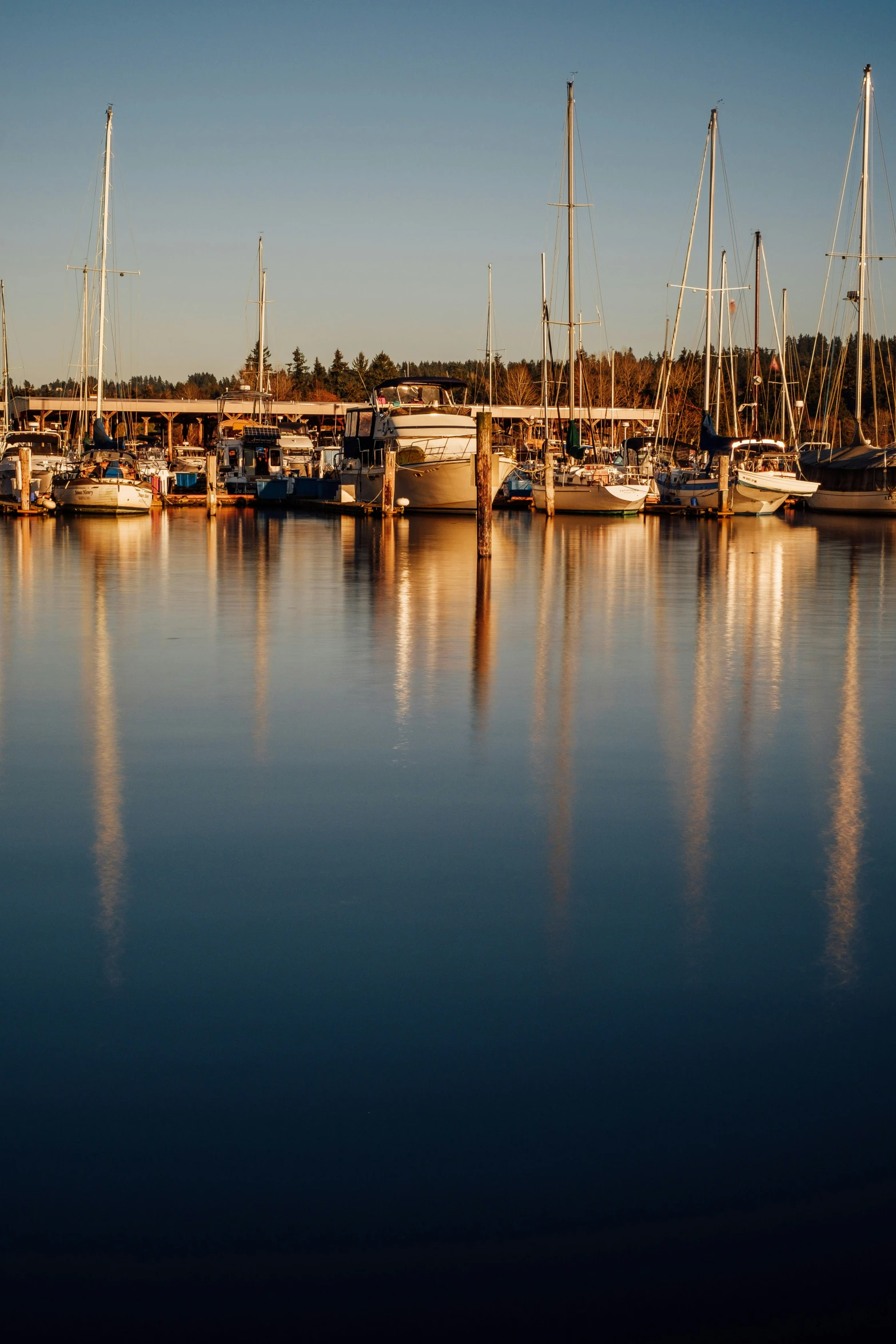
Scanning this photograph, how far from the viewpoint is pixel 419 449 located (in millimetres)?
52656

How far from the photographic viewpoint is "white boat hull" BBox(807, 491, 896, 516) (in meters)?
55.8

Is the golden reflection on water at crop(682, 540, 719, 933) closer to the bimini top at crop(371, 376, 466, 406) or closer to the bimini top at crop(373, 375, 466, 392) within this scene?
the bimini top at crop(371, 376, 466, 406)

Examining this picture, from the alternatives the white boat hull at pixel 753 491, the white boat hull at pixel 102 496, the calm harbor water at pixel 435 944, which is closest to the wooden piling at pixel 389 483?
the white boat hull at pixel 102 496

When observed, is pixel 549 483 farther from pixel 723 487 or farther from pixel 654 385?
pixel 654 385

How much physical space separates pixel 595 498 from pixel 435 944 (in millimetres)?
48441

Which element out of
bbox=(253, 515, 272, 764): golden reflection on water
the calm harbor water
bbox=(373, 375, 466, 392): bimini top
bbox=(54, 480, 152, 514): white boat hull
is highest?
bbox=(373, 375, 466, 392): bimini top

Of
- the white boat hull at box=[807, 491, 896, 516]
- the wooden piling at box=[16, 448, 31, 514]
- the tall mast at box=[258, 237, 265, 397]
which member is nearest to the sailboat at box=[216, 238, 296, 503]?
the tall mast at box=[258, 237, 265, 397]

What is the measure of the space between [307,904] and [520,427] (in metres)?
120

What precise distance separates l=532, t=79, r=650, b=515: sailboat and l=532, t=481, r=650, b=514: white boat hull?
22 mm

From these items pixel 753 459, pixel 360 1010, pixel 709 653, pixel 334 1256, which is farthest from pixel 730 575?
pixel 753 459

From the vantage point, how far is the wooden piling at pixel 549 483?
51875 mm

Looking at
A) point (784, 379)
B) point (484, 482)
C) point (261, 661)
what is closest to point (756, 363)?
point (784, 379)

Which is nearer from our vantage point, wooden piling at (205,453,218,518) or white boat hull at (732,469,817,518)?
wooden piling at (205,453,218,518)

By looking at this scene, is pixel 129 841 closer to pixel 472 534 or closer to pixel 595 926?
pixel 595 926
